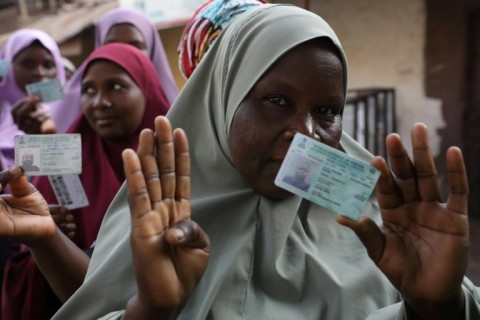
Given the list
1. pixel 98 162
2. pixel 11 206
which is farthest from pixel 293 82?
pixel 98 162

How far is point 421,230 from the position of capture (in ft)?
4.78

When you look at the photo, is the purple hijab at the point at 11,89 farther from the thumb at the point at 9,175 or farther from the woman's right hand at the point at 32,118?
the thumb at the point at 9,175

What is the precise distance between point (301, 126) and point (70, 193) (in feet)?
3.92

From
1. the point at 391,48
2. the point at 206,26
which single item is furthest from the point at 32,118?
the point at 391,48

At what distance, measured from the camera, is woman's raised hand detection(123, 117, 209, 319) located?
4.57 feet

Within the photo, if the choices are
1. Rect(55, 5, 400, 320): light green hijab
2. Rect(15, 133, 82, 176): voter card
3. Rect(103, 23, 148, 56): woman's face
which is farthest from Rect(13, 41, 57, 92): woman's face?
Rect(55, 5, 400, 320): light green hijab

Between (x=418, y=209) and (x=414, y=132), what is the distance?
0.63 feet

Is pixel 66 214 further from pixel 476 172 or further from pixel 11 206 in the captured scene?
pixel 476 172

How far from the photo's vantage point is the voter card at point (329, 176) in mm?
1442

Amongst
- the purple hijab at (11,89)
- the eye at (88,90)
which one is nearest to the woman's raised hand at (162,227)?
the eye at (88,90)

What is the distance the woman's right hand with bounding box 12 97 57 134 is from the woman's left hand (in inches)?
107

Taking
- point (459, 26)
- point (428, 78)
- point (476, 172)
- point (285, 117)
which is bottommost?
point (476, 172)

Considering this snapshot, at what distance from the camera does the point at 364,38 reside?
6887 millimetres

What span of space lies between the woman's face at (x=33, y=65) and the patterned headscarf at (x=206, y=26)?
5.36 feet
